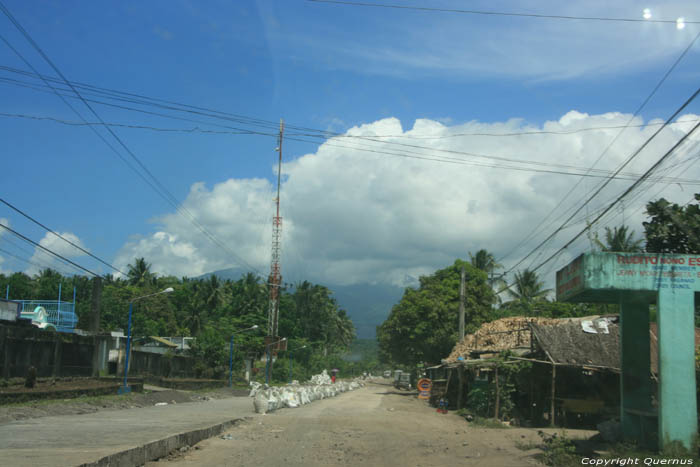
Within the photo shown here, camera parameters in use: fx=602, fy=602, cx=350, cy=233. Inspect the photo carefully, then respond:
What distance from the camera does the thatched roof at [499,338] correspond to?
1030 inches

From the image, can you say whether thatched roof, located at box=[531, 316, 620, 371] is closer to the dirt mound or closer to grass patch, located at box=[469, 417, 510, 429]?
grass patch, located at box=[469, 417, 510, 429]

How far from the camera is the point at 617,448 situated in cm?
1145

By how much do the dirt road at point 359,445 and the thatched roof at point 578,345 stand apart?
2912 mm

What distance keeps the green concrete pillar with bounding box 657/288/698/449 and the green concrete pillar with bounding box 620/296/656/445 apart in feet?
4.59

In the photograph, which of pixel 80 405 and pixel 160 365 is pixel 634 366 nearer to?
pixel 80 405

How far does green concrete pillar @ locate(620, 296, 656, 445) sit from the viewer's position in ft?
41.7

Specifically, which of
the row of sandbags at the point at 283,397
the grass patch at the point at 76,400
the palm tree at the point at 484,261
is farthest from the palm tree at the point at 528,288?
the grass patch at the point at 76,400

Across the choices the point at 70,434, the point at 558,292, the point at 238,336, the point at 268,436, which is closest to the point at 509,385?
the point at 558,292

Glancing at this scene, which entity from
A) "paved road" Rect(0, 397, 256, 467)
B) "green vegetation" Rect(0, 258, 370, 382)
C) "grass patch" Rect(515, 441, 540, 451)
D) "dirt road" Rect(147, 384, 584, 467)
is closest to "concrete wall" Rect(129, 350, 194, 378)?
"green vegetation" Rect(0, 258, 370, 382)

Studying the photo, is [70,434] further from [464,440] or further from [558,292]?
[558,292]

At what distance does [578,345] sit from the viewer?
20.5m

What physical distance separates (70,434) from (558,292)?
35.2 feet

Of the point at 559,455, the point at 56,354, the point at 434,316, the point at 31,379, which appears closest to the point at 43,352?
the point at 56,354

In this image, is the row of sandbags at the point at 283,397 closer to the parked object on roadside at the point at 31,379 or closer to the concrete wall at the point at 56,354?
the parked object on roadside at the point at 31,379
